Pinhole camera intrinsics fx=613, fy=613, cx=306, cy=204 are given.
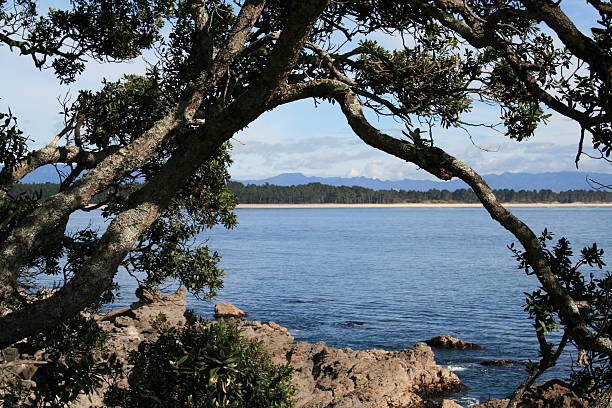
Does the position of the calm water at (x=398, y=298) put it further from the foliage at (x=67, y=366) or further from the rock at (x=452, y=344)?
the foliage at (x=67, y=366)

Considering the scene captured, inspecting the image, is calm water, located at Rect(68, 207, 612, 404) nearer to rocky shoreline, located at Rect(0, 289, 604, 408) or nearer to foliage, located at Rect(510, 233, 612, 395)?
rocky shoreline, located at Rect(0, 289, 604, 408)

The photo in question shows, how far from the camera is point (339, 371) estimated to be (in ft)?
53.8

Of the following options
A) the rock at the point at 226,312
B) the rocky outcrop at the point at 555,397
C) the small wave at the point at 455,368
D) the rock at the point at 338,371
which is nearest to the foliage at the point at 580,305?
the rocky outcrop at the point at 555,397

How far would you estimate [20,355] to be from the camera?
14.1 metres

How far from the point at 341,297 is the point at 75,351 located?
37053mm

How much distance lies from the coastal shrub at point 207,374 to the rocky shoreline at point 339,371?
4279 millimetres

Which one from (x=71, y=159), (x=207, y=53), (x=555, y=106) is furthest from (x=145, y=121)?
(x=555, y=106)

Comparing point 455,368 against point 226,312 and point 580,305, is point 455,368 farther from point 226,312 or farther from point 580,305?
point 580,305

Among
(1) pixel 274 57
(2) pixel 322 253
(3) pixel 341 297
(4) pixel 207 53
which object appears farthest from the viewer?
(2) pixel 322 253

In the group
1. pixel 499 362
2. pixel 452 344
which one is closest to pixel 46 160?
pixel 499 362

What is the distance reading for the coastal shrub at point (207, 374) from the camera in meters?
8.44

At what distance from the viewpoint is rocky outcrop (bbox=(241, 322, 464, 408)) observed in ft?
50.5

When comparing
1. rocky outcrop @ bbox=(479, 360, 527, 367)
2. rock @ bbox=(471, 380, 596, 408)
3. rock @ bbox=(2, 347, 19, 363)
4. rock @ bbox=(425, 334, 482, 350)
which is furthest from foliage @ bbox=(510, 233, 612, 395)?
rock @ bbox=(425, 334, 482, 350)

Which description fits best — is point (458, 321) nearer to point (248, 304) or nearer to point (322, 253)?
point (248, 304)
